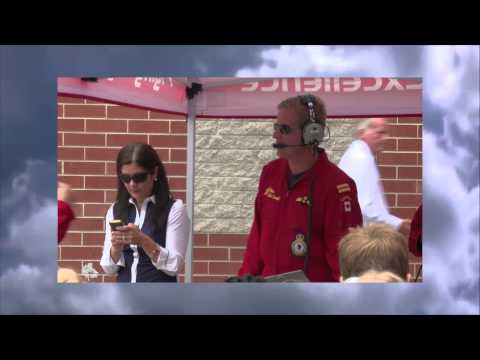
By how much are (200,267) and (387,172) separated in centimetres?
137

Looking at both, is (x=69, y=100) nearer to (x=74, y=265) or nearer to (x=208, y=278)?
(x=74, y=265)

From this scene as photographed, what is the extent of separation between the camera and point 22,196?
25.3ft

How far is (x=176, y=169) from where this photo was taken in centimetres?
765

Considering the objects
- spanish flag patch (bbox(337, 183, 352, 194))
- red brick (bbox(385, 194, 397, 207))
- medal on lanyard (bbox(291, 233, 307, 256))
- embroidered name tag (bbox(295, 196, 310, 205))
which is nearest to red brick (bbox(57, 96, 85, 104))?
embroidered name tag (bbox(295, 196, 310, 205))

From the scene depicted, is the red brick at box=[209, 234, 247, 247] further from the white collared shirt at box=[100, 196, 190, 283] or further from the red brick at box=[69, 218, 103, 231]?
the red brick at box=[69, 218, 103, 231]

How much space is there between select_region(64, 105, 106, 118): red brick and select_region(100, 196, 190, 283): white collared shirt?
607 mm

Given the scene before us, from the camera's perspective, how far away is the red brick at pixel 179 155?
7.64 metres

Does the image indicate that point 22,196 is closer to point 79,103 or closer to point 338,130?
point 79,103

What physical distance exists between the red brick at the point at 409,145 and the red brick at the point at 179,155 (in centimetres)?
141

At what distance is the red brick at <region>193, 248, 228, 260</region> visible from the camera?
7.66 metres

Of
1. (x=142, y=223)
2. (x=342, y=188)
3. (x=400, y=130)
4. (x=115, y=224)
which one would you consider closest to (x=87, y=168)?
(x=115, y=224)

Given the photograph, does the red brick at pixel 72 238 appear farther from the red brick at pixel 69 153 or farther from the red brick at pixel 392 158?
the red brick at pixel 392 158

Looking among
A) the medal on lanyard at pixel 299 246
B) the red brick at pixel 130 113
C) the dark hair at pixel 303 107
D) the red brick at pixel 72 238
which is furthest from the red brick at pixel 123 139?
the medal on lanyard at pixel 299 246

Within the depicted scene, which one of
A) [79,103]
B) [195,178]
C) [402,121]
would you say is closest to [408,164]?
[402,121]
